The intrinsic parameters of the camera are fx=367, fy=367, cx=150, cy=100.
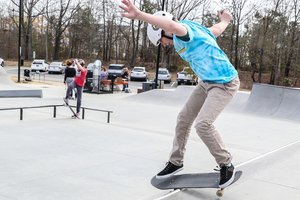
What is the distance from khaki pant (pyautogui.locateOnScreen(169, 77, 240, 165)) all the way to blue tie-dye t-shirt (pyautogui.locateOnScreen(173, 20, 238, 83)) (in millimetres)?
107

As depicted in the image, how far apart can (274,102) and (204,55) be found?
35.5ft

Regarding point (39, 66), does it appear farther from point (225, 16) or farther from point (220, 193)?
point (220, 193)

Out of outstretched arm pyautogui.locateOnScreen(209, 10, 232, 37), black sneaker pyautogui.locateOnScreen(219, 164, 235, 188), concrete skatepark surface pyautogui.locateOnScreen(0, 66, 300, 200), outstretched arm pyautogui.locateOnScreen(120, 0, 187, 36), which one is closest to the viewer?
outstretched arm pyautogui.locateOnScreen(120, 0, 187, 36)

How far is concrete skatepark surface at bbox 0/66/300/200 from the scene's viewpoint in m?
4.08

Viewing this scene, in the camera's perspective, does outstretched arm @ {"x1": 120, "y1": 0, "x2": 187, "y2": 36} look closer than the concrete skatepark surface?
Yes

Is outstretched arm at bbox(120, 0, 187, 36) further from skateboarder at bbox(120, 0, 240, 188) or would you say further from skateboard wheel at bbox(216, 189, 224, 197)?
skateboard wheel at bbox(216, 189, 224, 197)

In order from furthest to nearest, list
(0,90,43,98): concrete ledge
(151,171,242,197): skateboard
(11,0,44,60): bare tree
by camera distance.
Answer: (11,0,44,60): bare tree
(0,90,43,98): concrete ledge
(151,171,242,197): skateboard

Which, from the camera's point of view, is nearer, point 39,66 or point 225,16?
point 225,16

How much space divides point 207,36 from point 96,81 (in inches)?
641

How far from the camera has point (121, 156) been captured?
225 inches

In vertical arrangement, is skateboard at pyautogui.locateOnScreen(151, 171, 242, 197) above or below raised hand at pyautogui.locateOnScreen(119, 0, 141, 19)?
below

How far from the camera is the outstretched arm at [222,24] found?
4.27m

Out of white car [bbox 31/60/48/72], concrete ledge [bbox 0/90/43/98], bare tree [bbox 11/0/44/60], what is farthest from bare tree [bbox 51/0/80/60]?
concrete ledge [bbox 0/90/43/98]

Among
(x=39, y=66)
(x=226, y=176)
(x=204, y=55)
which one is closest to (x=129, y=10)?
(x=204, y=55)
